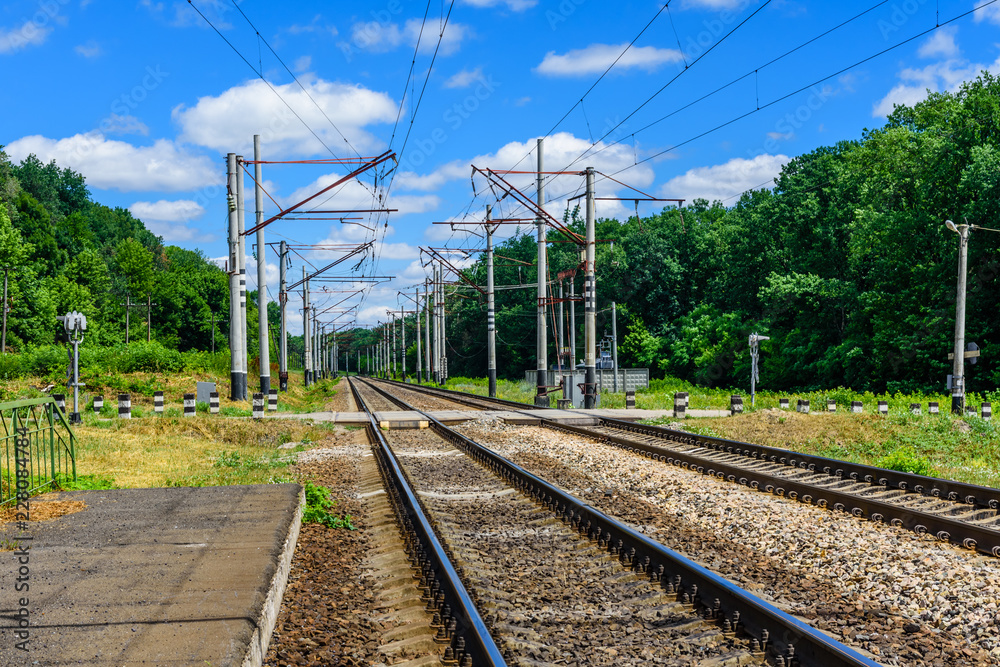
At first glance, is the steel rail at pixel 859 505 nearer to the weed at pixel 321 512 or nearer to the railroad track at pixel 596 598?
the railroad track at pixel 596 598

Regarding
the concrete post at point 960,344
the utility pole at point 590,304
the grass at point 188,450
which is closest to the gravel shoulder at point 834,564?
the grass at point 188,450

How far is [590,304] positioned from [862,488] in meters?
18.7

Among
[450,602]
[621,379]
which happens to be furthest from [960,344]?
[450,602]

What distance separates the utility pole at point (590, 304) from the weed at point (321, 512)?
18.8 metres

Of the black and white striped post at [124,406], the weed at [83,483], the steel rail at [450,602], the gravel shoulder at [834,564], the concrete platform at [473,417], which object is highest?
the black and white striped post at [124,406]

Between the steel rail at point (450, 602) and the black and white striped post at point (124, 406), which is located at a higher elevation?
the black and white striped post at point (124, 406)

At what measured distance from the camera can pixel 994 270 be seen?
3847cm

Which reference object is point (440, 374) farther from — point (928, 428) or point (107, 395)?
point (928, 428)

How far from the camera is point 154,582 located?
20.1ft

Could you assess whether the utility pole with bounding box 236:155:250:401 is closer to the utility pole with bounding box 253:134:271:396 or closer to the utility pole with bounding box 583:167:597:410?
the utility pole with bounding box 253:134:271:396

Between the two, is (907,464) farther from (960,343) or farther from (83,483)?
(960,343)

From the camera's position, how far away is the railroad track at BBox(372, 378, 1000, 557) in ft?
28.5

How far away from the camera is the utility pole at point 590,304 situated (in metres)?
29.3

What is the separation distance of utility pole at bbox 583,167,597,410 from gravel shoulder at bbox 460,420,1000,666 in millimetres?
16593
